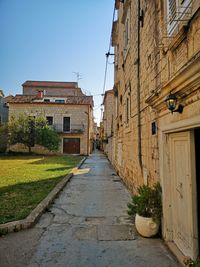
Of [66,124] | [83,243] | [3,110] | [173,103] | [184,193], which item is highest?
[3,110]

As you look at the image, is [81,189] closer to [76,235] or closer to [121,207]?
[121,207]

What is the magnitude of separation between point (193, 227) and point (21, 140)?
2755 centimetres

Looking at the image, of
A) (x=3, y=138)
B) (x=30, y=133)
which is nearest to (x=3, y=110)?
(x=3, y=138)

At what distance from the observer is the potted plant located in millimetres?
4363

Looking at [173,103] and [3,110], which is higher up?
[3,110]

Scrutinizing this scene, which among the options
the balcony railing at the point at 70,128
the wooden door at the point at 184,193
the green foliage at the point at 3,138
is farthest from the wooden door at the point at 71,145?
the wooden door at the point at 184,193

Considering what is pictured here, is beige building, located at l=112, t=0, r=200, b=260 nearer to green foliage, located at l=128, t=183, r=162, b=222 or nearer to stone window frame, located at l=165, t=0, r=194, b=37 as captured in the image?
stone window frame, located at l=165, t=0, r=194, b=37

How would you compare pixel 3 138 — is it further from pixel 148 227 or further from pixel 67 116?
pixel 148 227

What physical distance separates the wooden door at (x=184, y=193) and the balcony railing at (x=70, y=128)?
29.5m

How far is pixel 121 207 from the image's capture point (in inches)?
261

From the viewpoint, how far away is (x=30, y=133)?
28.6m

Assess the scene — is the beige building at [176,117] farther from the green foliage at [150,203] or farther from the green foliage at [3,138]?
the green foliage at [3,138]

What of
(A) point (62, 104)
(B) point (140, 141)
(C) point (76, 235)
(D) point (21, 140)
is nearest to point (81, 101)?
(A) point (62, 104)

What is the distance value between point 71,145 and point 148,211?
1168 inches
